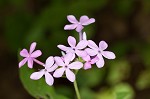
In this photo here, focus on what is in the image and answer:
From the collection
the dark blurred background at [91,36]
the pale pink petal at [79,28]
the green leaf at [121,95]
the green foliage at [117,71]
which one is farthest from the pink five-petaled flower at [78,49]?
the green foliage at [117,71]

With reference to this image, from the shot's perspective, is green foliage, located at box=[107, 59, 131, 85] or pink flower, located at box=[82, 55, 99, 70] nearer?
pink flower, located at box=[82, 55, 99, 70]

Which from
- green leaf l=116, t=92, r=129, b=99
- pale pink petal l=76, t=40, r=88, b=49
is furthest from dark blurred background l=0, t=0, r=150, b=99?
pale pink petal l=76, t=40, r=88, b=49

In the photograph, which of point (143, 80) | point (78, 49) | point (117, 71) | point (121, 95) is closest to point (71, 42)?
point (78, 49)

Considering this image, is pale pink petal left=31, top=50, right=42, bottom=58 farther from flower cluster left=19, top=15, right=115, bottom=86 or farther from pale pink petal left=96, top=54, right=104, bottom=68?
pale pink petal left=96, top=54, right=104, bottom=68

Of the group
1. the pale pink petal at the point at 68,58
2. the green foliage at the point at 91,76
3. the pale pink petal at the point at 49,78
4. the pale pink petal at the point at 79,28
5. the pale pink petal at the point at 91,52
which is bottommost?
the pale pink petal at the point at 49,78

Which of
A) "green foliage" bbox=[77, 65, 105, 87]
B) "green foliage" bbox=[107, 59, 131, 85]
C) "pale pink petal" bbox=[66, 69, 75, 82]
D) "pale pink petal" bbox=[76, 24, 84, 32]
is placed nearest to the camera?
"pale pink petal" bbox=[66, 69, 75, 82]

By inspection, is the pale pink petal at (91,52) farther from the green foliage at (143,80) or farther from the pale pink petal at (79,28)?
the green foliage at (143,80)

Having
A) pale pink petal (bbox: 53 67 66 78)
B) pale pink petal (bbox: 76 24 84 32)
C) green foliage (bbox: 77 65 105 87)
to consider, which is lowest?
pale pink petal (bbox: 53 67 66 78)

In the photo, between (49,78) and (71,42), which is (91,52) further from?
(49,78)
